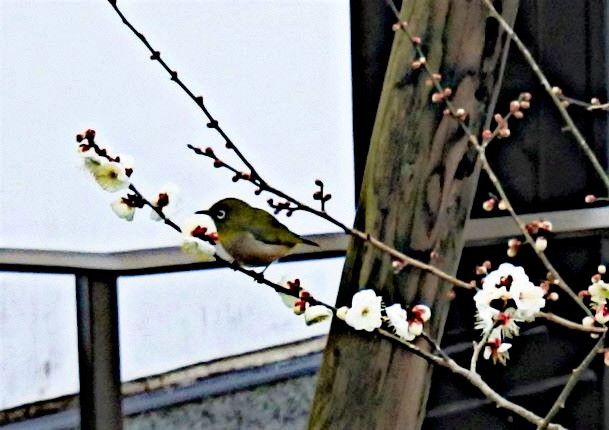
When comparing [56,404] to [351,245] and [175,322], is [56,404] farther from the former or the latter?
[351,245]

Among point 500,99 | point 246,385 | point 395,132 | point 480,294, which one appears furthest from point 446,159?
point 246,385

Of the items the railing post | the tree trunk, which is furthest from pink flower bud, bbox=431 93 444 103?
the railing post

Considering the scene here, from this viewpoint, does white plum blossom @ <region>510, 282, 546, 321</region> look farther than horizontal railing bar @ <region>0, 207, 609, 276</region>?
No

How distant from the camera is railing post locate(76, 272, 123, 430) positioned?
1296mm

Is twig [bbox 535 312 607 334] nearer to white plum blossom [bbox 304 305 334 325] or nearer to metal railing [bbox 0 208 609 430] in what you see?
white plum blossom [bbox 304 305 334 325]

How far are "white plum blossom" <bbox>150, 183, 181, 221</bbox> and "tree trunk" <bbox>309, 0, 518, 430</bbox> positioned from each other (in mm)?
298

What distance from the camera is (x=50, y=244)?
2328mm

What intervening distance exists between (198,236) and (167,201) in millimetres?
43

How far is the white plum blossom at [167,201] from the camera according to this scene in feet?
3.21

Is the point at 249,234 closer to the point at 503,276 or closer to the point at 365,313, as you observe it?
the point at 365,313

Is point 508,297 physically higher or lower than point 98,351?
lower

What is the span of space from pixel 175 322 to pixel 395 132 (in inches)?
51.8

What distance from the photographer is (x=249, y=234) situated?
1.24m

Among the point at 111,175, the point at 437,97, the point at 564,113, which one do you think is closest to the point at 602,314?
the point at 564,113
